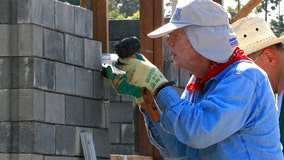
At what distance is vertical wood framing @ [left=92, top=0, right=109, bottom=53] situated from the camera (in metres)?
7.00

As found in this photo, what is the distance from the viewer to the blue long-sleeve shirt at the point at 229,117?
4.39 meters

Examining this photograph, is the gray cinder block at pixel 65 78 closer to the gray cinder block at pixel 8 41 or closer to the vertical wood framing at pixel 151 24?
the gray cinder block at pixel 8 41

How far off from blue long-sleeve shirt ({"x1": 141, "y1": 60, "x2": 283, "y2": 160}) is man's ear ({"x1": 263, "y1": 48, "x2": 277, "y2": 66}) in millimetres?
1025

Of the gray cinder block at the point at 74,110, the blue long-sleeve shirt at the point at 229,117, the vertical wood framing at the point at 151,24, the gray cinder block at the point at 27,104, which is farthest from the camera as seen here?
the vertical wood framing at the point at 151,24

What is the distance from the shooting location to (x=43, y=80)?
5.83 meters

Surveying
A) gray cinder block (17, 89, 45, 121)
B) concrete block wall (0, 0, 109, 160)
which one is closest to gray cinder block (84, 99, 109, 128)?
concrete block wall (0, 0, 109, 160)

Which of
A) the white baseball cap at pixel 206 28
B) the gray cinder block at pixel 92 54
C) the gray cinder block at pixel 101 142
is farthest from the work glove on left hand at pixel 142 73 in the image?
the gray cinder block at pixel 101 142

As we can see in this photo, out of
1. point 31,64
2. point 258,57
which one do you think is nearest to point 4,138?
point 31,64

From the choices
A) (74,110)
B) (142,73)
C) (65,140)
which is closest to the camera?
(142,73)

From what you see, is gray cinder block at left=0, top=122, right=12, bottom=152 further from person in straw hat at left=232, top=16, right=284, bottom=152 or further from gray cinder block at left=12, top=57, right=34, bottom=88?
person in straw hat at left=232, top=16, right=284, bottom=152

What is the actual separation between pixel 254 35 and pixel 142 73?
1064 mm

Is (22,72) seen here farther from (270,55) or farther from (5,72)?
(270,55)

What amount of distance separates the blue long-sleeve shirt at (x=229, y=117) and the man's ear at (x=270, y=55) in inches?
40.3

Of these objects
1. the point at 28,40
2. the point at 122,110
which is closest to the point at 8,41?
the point at 28,40
